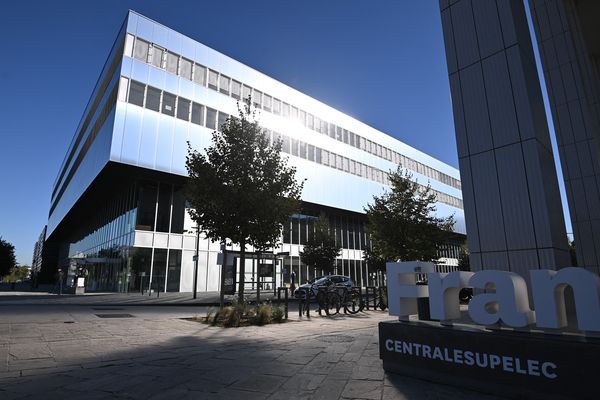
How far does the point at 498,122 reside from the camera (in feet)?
24.6

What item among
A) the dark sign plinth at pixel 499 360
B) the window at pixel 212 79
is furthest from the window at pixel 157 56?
the dark sign plinth at pixel 499 360

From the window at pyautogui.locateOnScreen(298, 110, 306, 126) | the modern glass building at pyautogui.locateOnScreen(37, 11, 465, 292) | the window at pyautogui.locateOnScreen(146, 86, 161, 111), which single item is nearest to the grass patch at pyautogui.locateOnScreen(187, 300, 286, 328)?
the modern glass building at pyautogui.locateOnScreen(37, 11, 465, 292)

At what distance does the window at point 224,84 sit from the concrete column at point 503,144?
26.0 meters

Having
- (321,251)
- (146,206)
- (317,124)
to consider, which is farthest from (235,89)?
(321,251)

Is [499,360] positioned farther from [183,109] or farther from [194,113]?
[194,113]

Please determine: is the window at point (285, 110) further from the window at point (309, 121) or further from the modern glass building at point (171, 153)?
the window at point (309, 121)

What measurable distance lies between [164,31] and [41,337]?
26.0m

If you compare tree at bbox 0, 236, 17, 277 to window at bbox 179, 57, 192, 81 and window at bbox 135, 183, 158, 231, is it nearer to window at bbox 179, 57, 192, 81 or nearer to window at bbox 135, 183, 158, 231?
window at bbox 135, 183, 158, 231

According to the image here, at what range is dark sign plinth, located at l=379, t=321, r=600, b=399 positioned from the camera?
381cm

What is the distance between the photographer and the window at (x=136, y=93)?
1008 inches

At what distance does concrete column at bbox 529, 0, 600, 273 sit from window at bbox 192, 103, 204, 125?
22.5 metres

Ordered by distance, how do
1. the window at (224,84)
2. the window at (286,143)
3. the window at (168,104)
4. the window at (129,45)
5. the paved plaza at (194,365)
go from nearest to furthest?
the paved plaza at (194,365) → the window at (129,45) → the window at (168,104) → the window at (224,84) → the window at (286,143)

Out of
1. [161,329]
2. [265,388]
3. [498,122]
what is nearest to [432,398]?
[265,388]

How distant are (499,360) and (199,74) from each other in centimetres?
3055
